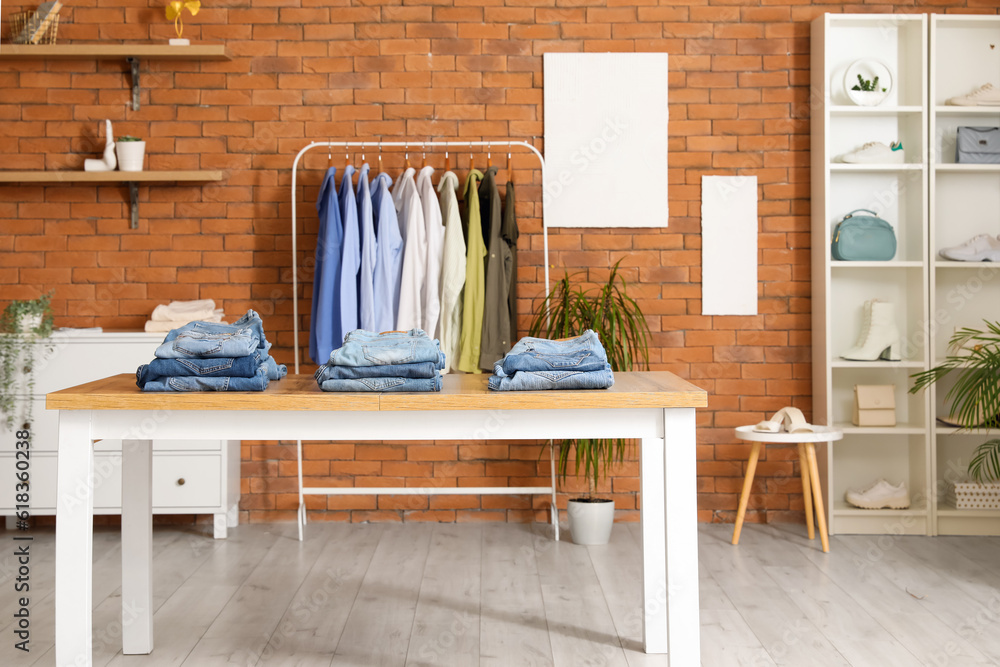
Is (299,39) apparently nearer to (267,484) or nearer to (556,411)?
(267,484)

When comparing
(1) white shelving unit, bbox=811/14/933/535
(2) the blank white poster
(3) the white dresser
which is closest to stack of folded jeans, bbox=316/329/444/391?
(3) the white dresser

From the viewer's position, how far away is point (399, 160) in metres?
3.94

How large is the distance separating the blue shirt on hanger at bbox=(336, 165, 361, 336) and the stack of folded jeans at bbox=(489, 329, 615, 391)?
65.8 inches

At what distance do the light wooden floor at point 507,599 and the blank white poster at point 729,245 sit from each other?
1.07 m

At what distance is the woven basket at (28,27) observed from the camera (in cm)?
381

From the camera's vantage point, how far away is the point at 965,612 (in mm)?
2697

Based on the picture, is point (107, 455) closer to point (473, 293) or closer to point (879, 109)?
point (473, 293)

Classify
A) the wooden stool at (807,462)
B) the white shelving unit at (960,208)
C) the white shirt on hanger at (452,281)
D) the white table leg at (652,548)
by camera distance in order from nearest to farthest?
the white table leg at (652,548) < the wooden stool at (807,462) < the white shirt on hanger at (452,281) < the white shelving unit at (960,208)

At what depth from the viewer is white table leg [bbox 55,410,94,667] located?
6.29 feet

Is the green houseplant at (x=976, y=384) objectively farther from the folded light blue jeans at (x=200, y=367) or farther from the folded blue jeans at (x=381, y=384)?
the folded light blue jeans at (x=200, y=367)

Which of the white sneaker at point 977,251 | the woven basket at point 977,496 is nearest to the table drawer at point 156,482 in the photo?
the woven basket at point 977,496

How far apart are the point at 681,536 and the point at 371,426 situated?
76cm

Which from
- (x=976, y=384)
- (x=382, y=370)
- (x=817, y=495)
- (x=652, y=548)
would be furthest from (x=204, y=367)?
(x=976, y=384)

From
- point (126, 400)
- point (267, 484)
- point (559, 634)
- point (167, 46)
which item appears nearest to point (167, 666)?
point (126, 400)
